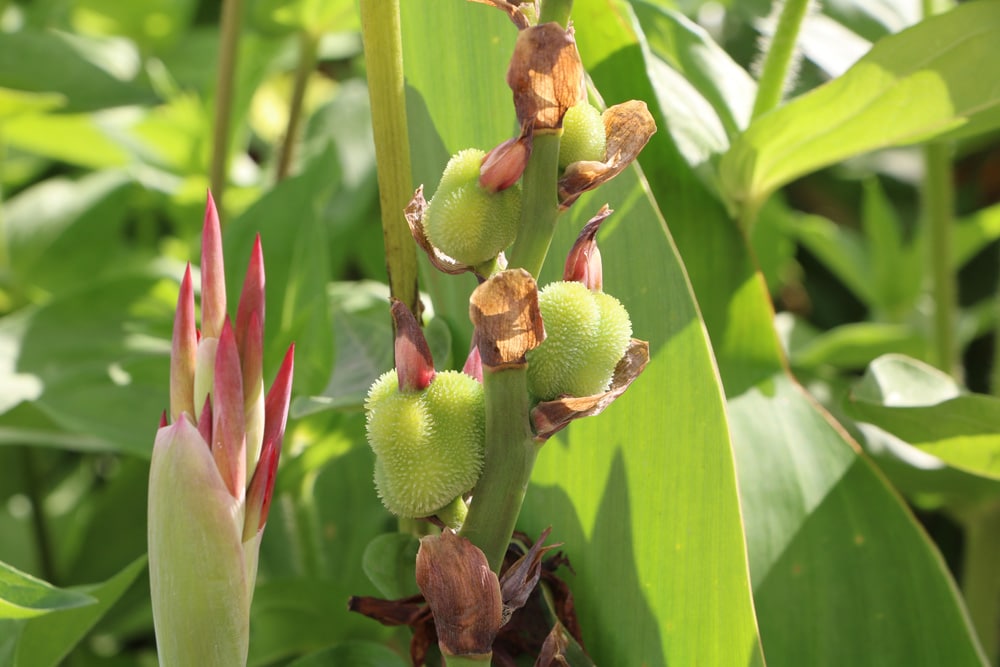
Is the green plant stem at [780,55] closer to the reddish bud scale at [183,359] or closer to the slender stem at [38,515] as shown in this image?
the reddish bud scale at [183,359]

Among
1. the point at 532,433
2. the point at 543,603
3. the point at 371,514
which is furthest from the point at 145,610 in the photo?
the point at 532,433

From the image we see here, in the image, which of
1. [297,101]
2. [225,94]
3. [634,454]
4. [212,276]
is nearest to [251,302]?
[212,276]

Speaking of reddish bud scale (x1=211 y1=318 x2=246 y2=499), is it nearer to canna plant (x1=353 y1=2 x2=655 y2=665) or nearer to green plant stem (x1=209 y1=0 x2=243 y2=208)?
canna plant (x1=353 y1=2 x2=655 y2=665)

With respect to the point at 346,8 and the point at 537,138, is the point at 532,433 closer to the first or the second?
the point at 537,138

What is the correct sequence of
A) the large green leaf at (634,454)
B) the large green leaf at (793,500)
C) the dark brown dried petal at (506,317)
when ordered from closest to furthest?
the dark brown dried petal at (506,317), the large green leaf at (634,454), the large green leaf at (793,500)

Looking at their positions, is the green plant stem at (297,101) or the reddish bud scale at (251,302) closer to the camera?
the reddish bud scale at (251,302)

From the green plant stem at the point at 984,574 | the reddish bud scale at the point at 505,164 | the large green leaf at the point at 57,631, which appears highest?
the reddish bud scale at the point at 505,164

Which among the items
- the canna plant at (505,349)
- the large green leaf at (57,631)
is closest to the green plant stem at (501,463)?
the canna plant at (505,349)
